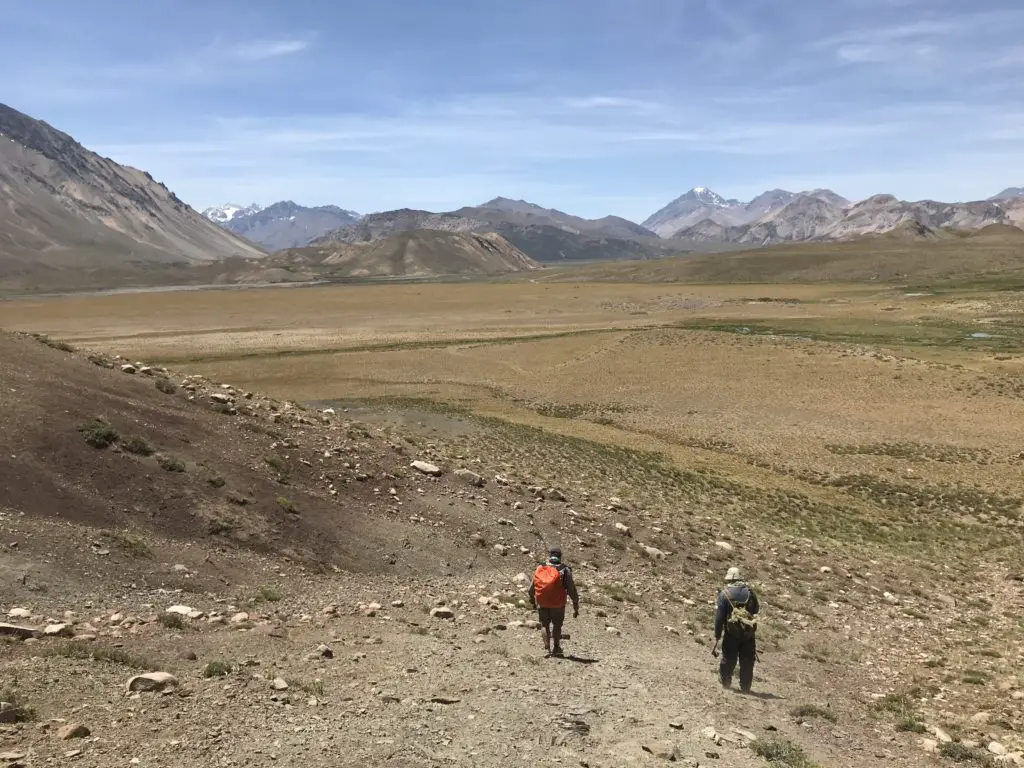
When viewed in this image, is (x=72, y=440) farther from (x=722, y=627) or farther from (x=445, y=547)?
(x=722, y=627)

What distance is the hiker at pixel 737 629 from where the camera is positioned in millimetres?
12961

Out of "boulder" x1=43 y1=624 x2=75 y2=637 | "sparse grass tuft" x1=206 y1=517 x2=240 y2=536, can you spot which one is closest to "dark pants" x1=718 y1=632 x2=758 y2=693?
"boulder" x1=43 y1=624 x2=75 y2=637

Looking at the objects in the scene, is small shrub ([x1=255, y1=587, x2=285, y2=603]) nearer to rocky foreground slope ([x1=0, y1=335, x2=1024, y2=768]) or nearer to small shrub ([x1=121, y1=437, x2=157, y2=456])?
rocky foreground slope ([x1=0, y1=335, x2=1024, y2=768])

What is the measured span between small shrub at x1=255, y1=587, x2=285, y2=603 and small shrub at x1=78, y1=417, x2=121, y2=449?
6.76 meters

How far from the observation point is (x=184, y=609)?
43.3 ft

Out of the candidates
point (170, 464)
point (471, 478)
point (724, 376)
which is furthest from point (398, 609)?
point (724, 376)

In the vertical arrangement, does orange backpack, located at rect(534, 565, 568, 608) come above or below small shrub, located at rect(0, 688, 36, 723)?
below

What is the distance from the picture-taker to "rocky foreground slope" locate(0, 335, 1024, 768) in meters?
9.99

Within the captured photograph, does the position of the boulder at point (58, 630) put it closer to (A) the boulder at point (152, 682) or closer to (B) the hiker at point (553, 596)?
(A) the boulder at point (152, 682)

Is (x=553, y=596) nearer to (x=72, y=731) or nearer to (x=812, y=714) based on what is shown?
(x=812, y=714)

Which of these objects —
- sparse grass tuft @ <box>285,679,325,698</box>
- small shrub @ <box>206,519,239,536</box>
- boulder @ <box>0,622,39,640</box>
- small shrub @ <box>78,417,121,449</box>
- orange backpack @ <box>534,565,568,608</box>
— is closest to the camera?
sparse grass tuft @ <box>285,679,325,698</box>

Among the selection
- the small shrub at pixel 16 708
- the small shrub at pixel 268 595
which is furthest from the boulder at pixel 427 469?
the small shrub at pixel 16 708

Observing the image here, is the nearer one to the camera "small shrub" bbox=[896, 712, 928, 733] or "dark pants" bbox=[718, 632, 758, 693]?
"small shrub" bbox=[896, 712, 928, 733]

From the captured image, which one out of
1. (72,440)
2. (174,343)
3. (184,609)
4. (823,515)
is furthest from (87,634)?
(174,343)
